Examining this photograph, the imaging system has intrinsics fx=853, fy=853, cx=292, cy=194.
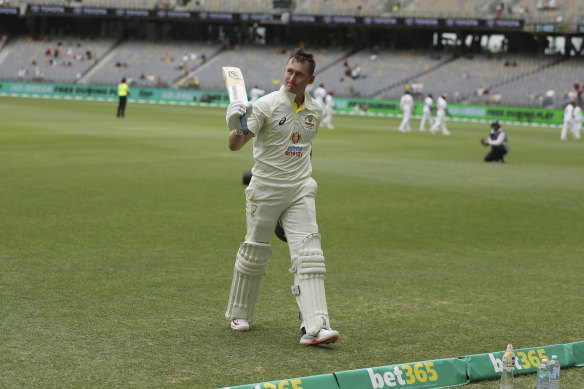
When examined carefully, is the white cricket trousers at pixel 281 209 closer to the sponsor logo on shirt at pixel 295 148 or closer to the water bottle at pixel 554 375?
the sponsor logo on shirt at pixel 295 148

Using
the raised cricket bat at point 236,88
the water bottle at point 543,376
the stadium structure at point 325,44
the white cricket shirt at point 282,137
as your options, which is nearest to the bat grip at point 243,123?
the raised cricket bat at point 236,88

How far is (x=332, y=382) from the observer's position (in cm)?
522

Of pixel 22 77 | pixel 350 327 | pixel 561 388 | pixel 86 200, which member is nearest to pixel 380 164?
pixel 86 200

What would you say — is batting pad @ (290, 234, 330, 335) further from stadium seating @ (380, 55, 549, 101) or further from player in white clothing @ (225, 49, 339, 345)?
stadium seating @ (380, 55, 549, 101)

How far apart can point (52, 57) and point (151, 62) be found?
9.06 metres

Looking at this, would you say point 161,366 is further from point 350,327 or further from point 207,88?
point 207,88

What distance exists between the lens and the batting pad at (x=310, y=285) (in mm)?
6504

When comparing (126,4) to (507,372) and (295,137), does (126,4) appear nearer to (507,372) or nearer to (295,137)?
(295,137)

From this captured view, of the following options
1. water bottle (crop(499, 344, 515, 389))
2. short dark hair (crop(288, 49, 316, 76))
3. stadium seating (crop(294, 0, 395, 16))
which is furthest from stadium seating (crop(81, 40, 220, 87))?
water bottle (crop(499, 344, 515, 389))

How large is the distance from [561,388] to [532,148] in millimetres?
25789

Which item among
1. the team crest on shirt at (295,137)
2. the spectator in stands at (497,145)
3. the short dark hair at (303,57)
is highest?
the short dark hair at (303,57)

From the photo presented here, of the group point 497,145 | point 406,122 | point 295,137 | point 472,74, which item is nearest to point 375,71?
point 472,74

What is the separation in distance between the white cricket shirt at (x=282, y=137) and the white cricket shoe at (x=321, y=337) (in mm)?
1240

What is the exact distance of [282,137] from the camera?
6.84 metres
